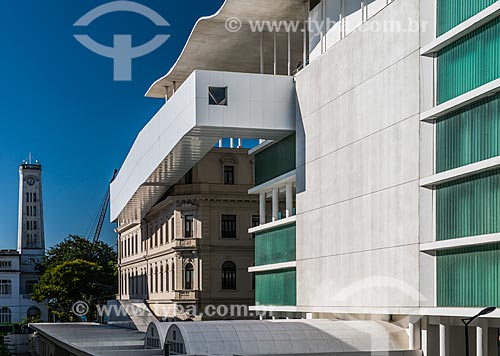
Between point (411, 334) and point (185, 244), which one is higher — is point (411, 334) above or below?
below

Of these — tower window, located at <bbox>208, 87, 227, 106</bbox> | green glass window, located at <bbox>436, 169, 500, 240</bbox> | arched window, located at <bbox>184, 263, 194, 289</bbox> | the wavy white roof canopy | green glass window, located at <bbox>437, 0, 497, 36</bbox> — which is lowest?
arched window, located at <bbox>184, 263, 194, 289</bbox>

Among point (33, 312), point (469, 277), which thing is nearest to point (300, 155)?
point (469, 277)

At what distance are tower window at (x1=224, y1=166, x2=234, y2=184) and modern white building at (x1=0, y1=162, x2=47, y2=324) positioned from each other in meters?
81.3

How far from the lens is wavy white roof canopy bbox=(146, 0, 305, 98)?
39750mm

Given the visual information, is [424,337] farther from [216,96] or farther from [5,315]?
[5,315]

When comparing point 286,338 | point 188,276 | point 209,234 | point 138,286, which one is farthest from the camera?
point 138,286

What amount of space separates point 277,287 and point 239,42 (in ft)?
40.1

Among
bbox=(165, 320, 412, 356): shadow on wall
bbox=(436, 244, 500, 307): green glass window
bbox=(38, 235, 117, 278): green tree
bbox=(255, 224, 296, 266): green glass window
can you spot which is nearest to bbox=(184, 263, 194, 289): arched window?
bbox=(255, 224, 296, 266): green glass window

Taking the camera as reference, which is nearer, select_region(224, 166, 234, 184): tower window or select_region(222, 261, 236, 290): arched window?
select_region(222, 261, 236, 290): arched window

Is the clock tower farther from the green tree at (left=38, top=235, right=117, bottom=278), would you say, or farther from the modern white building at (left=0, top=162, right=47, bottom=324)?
the green tree at (left=38, top=235, right=117, bottom=278)

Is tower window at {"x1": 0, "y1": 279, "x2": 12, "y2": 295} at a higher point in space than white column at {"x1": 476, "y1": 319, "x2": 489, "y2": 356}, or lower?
lower

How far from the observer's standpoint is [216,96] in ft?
125

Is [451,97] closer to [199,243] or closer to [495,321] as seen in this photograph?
[495,321]

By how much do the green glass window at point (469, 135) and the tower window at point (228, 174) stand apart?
4033 centimetres
